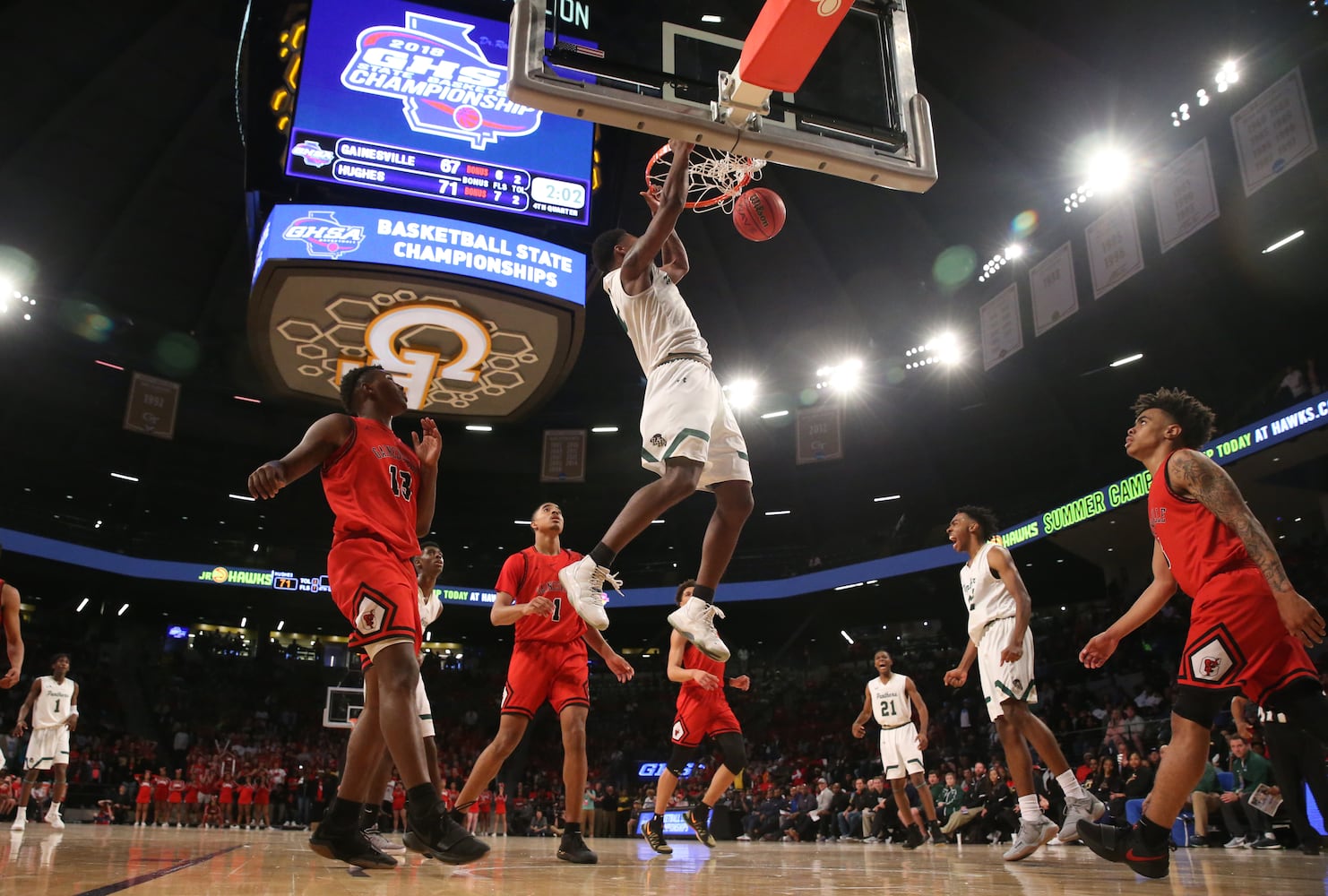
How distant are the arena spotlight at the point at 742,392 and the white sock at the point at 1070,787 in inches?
687

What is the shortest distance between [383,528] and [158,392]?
68.8 ft

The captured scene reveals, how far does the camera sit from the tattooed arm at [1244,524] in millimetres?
3205

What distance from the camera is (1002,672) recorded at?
241 inches

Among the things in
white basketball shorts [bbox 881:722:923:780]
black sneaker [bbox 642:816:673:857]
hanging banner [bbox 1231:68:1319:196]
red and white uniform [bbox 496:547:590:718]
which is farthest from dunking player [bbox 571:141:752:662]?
hanging banner [bbox 1231:68:1319:196]

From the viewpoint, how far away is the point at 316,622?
2984 cm

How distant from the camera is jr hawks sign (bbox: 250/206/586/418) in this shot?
12312 mm

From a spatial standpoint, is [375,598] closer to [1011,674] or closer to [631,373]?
[1011,674]

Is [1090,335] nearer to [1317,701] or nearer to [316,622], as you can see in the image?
[1317,701]

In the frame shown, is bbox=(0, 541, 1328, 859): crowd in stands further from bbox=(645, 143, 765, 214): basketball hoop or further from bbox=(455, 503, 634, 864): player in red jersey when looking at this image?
bbox=(645, 143, 765, 214): basketball hoop

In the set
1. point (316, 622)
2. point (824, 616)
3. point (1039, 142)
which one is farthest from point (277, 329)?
point (824, 616)

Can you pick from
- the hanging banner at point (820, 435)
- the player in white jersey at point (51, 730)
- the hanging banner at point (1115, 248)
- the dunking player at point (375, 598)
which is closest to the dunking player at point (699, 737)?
the dunking player at point (375, 598)

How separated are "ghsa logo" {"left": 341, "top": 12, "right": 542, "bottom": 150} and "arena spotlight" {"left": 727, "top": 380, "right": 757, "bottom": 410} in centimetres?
1140

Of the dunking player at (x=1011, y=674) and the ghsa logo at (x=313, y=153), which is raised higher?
the ghsa logo at (x=313, y=153)

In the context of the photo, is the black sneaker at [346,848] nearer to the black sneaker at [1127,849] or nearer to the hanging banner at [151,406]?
the black sneaker at [1127,849]
